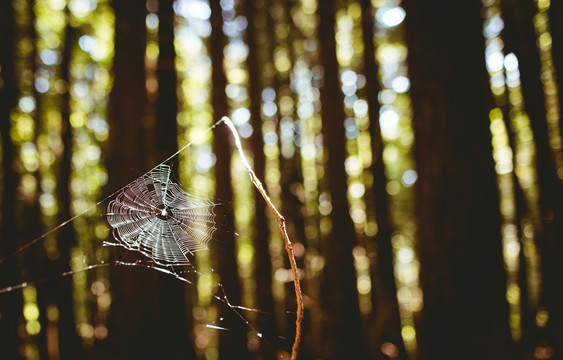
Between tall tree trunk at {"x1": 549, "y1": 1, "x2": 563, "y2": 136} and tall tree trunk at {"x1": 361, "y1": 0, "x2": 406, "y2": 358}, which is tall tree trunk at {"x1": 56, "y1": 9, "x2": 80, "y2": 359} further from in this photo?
tall tree trunk at {"x1": 549, "y1": 1, "x2": 563, "y2": 136}

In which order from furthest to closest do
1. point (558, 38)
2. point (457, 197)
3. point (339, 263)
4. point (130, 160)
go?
point (130, 160)
point (339, 263)
point (457, 197)
point (558, 38)

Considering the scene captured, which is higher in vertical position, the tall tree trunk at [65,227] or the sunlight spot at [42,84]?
the sunlight spot at [42,84]

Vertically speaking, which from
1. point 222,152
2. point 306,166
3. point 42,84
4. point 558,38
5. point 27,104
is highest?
point 42,84

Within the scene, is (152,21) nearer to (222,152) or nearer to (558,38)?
(222,152)

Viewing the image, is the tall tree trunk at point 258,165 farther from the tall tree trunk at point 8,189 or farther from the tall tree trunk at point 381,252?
the tall tree trunk at point 8,189

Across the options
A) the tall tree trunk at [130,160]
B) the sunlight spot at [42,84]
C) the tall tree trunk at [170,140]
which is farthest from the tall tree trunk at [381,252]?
the sunlight spot at [42,84]

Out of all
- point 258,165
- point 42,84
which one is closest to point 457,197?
point 258,165
